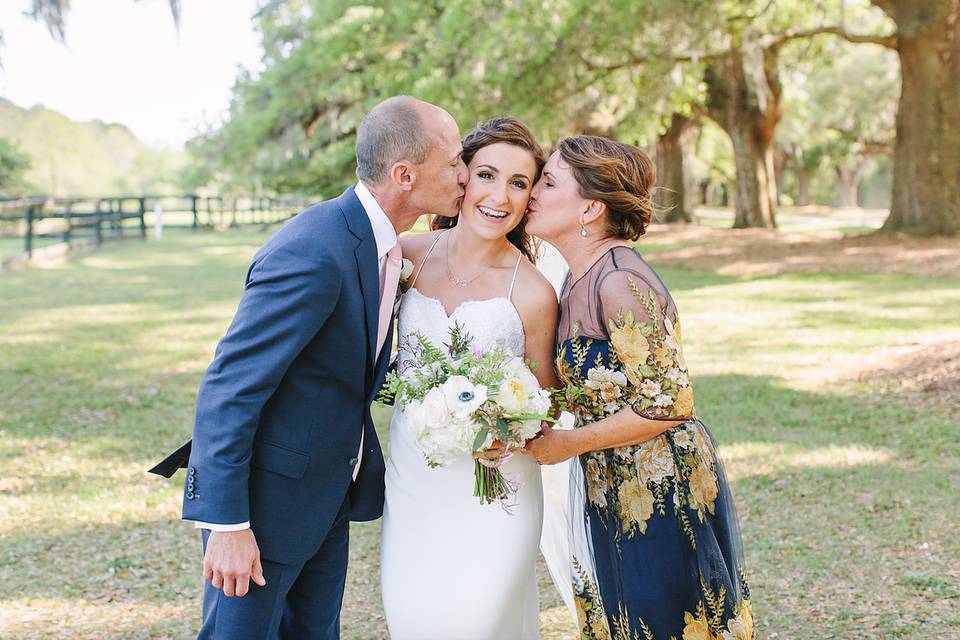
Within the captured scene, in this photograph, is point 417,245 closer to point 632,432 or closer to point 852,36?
point 632,432

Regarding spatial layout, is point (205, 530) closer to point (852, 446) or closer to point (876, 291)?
point (852, 446)

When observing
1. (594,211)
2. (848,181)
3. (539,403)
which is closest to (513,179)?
(594,211)

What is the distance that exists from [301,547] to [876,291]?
49.1 ft

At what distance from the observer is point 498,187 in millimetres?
3580

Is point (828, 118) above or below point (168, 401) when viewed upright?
above

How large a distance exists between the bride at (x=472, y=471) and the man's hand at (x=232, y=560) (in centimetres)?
68

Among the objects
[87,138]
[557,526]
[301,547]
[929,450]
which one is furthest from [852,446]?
[87,138]

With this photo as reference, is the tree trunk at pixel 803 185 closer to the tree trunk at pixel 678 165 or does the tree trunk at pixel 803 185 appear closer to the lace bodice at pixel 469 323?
the tree trunk at pixel 678 165

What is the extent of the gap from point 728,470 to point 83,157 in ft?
220

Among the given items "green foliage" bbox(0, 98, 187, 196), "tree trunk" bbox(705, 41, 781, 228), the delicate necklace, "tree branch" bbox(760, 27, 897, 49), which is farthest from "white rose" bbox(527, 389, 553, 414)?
"green foliage" bbox(0, 98, 187, 196)

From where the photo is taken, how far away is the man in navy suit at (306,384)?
2830 mm

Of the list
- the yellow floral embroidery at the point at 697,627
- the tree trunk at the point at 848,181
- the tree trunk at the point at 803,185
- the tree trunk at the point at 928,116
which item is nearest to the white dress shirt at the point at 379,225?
the yellow floral embroidery at the point at 697,627

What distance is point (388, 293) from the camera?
3.24m

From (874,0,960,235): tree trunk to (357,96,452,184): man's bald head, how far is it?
1910 centimetres
